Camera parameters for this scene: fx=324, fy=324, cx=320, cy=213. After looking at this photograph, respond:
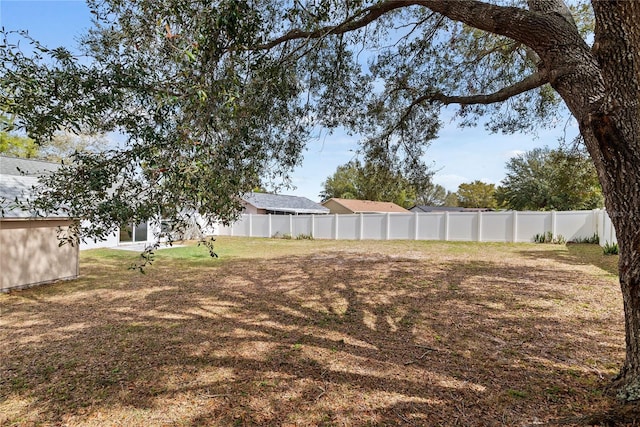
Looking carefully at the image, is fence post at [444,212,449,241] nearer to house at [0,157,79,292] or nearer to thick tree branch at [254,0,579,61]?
thick tree branch at [254,0,579,61]

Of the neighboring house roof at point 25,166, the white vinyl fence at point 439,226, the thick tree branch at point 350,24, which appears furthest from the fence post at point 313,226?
the thick tree branch at point 350,24

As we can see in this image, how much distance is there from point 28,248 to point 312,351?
693cm

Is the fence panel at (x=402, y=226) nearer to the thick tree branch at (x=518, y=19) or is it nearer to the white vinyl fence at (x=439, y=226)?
the white vinyl fence at (x=439, y=226)

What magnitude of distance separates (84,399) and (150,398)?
576 mm

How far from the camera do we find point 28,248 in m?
6.89

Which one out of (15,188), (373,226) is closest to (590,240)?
(373,226)

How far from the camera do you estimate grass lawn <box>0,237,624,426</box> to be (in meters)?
2.62

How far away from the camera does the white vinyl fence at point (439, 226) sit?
1401 cm

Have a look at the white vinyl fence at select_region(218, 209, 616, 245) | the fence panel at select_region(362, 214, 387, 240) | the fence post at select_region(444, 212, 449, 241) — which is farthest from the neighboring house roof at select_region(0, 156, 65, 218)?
the fence post at select_region(444, 212, 449, 241)

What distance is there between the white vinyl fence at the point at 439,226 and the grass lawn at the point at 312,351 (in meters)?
7.80

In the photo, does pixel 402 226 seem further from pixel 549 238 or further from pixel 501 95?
pixel 501 95

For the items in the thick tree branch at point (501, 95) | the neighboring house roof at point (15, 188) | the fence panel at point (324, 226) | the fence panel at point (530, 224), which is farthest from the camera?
the fence panel at point (324, 226)

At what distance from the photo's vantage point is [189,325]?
15.2ft

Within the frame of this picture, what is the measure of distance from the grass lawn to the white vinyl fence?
Result: 7.80 metres
